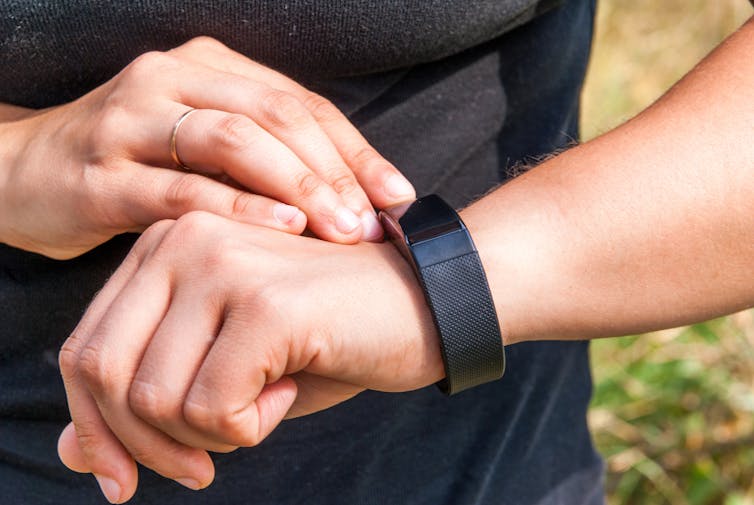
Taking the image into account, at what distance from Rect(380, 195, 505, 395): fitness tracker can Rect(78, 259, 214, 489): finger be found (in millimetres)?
265

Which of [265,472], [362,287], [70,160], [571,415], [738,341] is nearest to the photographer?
[362,287]

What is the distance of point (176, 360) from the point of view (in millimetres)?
791

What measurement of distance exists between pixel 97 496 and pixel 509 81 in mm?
850

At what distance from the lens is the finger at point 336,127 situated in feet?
3.19

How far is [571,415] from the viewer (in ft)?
4.49

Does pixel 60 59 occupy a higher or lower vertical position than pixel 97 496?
higher

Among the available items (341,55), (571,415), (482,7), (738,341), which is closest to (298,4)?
(341,55)

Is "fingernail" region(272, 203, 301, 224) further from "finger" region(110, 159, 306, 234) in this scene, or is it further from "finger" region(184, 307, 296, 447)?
"finger" region(184, 307, 296, 447)

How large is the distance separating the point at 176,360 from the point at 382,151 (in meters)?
0.50

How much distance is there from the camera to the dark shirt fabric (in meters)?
1.05

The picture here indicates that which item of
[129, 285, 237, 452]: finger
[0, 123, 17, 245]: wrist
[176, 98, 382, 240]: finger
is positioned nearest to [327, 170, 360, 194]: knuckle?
[176, 98, 382, 240]: finger

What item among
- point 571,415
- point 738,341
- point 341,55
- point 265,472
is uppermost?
point 341,55

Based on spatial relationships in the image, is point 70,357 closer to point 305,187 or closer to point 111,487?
point 111,487

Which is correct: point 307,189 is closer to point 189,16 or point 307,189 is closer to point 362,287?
point 362,287
